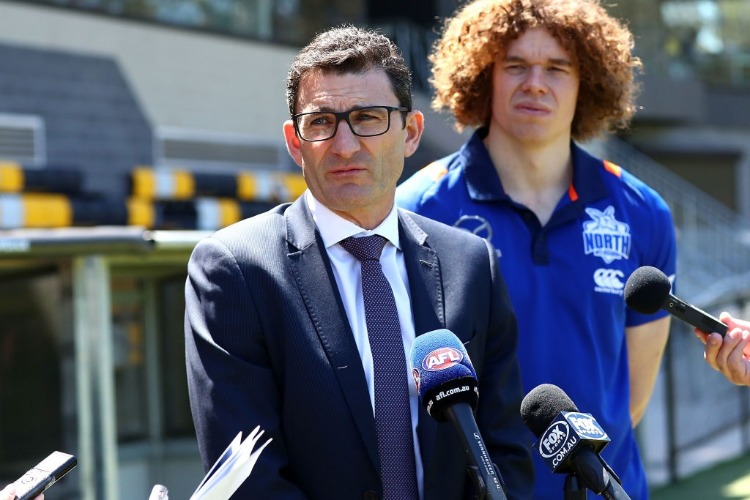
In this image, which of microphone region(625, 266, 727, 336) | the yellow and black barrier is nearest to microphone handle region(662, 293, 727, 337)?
microphone region(625, 266, 727, 336)

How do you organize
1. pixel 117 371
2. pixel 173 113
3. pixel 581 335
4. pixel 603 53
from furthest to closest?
pixel 173 113, pixel 117 371, pixel 603 53, pixel 581 335

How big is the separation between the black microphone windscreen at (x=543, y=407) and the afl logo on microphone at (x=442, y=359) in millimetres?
166

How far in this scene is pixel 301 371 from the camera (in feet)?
8.26

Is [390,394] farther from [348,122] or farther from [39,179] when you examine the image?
[39,179]

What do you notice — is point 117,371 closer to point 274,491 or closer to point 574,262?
point 574,262

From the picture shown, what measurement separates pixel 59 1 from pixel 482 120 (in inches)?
390

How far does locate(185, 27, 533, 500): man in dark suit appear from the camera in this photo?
2494 millimetres

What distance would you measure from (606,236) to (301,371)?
51.2 inches

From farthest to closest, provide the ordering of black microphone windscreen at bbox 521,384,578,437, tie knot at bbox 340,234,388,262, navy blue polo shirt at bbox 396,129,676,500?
1. navy blue polo shirt at bbox 396,129,676,500
2. tie knot at bbox 340,234,388,262
3. black microphone windscreen at bbox 521,384,578,437

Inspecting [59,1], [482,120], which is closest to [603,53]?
[482,120]

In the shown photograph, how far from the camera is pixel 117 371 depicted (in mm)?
7848

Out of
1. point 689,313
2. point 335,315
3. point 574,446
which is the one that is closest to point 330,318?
point 335,315

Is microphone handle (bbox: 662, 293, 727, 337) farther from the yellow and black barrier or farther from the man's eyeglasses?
the yellow and black barrier

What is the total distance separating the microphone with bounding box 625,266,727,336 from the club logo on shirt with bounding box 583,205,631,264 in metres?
0.69
